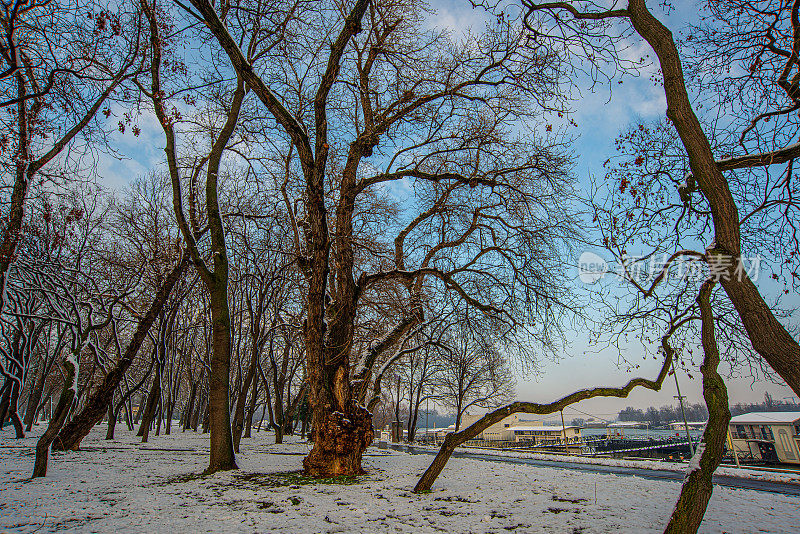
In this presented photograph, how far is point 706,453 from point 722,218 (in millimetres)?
2149

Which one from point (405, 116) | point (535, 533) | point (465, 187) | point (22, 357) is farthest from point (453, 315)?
point (22, 357)

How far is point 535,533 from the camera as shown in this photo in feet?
12.0

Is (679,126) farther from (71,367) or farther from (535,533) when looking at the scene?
(71,367)

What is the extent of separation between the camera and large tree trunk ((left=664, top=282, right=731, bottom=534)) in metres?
3.13

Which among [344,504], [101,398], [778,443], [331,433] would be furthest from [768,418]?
[101,398]

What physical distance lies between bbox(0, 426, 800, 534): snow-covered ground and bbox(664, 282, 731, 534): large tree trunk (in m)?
0.86

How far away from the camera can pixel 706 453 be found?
10.8ft

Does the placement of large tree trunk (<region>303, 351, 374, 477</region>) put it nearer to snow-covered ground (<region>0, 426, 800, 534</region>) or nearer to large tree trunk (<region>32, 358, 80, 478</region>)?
snow-covered ground (<region>0, 426, 800, 534</region>)

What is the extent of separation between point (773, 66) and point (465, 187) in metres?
5.10

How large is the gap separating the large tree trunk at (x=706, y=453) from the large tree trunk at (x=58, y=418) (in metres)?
8.22

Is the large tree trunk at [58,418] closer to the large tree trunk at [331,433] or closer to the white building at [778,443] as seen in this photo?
the large tree trunk at [331,433]

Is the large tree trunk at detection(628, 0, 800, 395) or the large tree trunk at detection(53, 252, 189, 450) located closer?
the large tree trunk at detection(628, 0, 800, 395)

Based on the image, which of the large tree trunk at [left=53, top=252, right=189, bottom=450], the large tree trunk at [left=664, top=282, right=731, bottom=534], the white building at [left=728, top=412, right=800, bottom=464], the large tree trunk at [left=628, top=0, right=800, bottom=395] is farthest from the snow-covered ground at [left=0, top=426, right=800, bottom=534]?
the white building at [left=728, top=412, right=800, bottom=464]

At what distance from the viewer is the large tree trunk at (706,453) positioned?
313 cm
